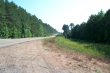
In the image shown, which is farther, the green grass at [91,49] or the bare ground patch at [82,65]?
the green grass at [91,49]

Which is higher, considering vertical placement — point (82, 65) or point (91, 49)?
point (82, 65)

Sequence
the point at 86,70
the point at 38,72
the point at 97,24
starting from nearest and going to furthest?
the point at 38,72, the point at 86,70, the point at 97,24

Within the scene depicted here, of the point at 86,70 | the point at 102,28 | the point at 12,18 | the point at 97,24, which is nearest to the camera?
the point at 86,70

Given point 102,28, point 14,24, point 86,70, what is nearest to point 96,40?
point 102,28

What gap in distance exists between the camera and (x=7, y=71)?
11812 mm

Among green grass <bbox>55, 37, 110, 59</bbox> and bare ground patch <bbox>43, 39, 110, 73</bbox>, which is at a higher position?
bare ground patch <bbox>43, 39, 110, 73</bbox>

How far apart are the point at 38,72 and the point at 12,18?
309 ft

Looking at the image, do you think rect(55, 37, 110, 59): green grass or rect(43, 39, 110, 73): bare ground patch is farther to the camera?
rect(55, 37, 110, 59): green grass

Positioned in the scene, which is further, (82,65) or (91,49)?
(91,49)

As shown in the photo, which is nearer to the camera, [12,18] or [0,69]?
[0,69]

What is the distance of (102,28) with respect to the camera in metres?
86.1

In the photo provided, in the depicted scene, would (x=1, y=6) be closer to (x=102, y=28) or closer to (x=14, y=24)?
(x=14, y=24)

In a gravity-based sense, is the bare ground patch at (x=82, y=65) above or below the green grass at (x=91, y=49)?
above

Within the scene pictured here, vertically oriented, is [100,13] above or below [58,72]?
above
